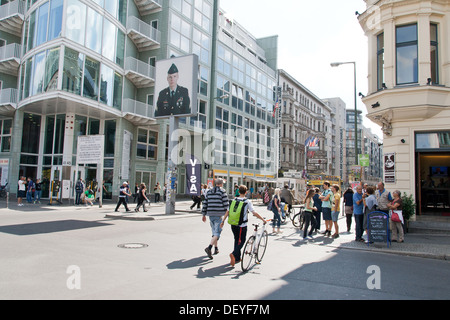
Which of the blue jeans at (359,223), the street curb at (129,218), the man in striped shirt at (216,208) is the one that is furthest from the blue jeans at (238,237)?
the street curb at (129,218)

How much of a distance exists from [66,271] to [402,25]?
14.6 meters

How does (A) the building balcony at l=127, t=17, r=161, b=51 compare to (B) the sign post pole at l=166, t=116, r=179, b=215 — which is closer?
(B) the sign post pole at l=166, t=116, r=179, b=215

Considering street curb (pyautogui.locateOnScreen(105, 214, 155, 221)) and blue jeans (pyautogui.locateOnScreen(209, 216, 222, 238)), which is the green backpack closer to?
blue jeans (pyautogui.locateOnScreen(209, 216, 222, 238))

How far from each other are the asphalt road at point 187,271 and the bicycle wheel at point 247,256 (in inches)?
6.2

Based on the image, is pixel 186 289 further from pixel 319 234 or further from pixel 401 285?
pixel 319 234

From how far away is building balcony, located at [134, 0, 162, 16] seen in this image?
99.2ft

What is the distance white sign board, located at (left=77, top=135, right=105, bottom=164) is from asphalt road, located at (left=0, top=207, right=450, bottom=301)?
10.5 metres

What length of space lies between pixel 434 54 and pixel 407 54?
3.40 ft

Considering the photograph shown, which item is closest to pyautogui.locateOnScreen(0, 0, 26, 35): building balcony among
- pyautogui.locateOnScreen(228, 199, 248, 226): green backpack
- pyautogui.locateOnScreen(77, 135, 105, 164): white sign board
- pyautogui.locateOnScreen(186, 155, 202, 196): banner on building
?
pyautogui.locateOnScreen(77, 135, 105, 164): white sign board

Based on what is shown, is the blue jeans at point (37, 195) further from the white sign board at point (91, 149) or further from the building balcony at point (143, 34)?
the building balcony at point (143, 34)

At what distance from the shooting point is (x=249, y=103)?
47.1 metres

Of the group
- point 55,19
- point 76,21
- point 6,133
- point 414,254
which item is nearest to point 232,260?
point 414,254

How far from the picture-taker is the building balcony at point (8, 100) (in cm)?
2557
